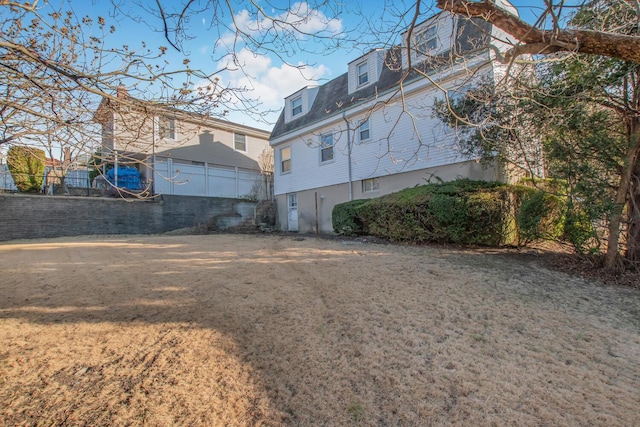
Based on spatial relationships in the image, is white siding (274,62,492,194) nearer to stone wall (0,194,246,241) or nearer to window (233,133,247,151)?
window (233,133,247,151)

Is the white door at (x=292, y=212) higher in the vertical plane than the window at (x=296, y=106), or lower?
lower

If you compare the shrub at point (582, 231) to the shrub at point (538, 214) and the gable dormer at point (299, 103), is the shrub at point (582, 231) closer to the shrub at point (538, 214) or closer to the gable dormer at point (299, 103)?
the shrub at point (538, 214)

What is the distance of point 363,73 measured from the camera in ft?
42.8

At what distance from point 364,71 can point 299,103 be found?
4077 millimetres

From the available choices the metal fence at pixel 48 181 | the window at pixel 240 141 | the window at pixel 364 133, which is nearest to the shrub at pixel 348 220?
the window at pixel 364 133

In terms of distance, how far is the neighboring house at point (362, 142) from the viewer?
964cm

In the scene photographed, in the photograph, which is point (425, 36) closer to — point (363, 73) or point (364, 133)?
point (364, 133)

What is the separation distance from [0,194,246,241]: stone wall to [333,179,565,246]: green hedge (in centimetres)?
1079

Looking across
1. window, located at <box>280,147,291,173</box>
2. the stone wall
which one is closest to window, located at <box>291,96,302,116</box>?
window, located at <box>280,147,291,173</box>

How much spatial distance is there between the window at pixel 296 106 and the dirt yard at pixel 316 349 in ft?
40.2

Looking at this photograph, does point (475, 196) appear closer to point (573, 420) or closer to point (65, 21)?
point (573, 420)

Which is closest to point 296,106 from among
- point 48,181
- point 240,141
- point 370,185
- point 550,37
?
point 240,141

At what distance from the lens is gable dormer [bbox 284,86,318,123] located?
15352mm

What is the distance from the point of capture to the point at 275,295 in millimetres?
4293
